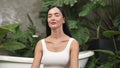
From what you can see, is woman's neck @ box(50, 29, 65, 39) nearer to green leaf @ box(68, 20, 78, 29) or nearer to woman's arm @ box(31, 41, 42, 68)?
woman's arm @ box(31, 41, 42, 68)

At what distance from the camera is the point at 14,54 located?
3.14 meters

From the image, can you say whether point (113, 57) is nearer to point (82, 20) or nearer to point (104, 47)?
point (104, 47)

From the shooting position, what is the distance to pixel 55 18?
1535 millimetres

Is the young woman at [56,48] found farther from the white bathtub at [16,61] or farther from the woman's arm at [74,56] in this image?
the white bathtub at [16,61]

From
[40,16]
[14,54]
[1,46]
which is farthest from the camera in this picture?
[40,16]

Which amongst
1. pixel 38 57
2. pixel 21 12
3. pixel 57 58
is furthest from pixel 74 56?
pixel 21 12

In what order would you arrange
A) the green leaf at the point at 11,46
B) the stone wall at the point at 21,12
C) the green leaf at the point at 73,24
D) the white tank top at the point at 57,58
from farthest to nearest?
the stone wall at the point at 21,12
the green leaf at the point at 73,24
the green leaf at the point at 11,46
the white tank top at the point at 57,58

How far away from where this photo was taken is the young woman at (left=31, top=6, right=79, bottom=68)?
151 centimetres

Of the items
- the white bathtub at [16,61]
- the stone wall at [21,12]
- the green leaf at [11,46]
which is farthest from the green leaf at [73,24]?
the green leaf at [11,46]

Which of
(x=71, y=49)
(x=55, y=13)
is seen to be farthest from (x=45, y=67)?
(x=55, y=13)

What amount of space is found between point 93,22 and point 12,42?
107 centimetres

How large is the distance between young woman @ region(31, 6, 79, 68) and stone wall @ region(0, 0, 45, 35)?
1.84 meters

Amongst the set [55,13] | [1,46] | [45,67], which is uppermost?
[55,13]

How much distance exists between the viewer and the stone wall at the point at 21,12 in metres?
3.35
